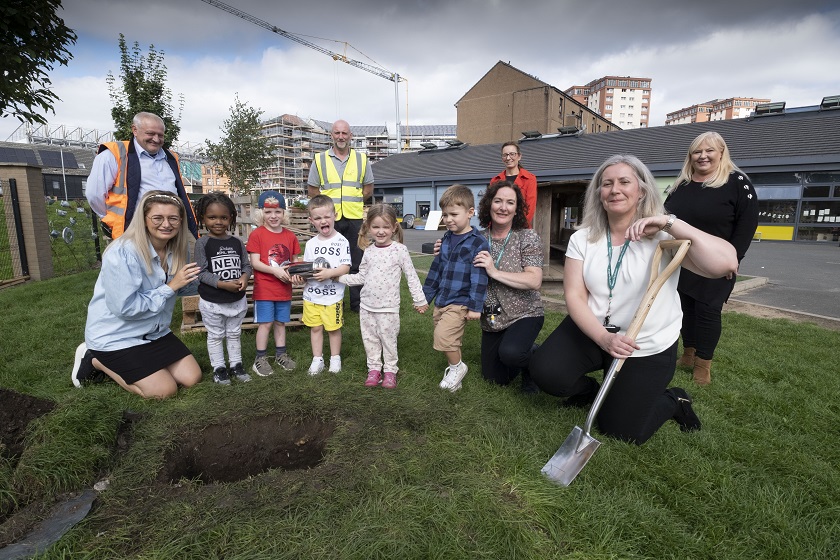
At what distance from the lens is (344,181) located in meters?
5.38

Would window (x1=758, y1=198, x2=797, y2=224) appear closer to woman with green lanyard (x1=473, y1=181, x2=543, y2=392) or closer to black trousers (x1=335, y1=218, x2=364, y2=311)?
black trousers (x1=335, y1=218, x2=364, y2=311)

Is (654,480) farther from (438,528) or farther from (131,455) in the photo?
(131,455)

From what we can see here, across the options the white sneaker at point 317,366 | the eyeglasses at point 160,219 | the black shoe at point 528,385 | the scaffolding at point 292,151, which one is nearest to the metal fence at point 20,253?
the eyeglasses at point 160,219

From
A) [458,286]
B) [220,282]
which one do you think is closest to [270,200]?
[220,282]

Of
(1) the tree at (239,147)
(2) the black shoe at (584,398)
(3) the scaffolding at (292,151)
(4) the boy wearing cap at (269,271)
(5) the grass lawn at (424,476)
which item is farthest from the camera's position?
(3) the scaffolding at (292,151)

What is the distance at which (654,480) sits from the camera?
91.6 inches

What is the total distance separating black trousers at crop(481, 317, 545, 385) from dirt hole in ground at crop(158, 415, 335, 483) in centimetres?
140

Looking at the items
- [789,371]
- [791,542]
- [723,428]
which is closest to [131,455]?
[791,542]

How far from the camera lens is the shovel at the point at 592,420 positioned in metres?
2.34

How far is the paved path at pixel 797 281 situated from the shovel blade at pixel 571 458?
18.0 ft

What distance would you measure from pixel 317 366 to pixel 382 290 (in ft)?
2.98

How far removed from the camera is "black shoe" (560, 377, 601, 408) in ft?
10.3

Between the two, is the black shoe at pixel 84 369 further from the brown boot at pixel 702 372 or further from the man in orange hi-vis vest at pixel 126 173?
the brown boot at pixel 702 372

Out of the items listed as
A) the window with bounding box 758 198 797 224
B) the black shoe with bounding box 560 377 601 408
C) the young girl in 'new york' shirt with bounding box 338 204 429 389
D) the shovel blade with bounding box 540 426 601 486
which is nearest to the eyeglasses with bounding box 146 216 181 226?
the young girl in 'new york' shirt with bounding box 338 204 429 389
